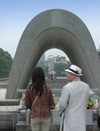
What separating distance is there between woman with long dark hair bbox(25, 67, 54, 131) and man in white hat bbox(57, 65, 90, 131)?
572mm

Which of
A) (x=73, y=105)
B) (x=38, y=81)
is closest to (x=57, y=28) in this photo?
(x=38, y=81)

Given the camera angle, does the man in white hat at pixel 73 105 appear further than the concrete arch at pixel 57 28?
No

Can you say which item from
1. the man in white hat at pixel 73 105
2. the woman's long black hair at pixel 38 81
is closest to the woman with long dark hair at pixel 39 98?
the woman's long black hair at pixel 38 81

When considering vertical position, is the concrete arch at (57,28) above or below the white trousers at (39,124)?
above

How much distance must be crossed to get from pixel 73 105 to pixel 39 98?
2.39 feet

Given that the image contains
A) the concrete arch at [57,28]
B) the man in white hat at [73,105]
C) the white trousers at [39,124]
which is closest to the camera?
the man in white hat at [73,105]

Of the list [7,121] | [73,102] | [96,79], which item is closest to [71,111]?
[73,102]

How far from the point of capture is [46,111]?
A: 4.07 metres

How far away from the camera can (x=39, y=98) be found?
4.01m

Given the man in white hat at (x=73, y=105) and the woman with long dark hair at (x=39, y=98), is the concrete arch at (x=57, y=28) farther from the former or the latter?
the man in white hat at (x=73, y=105)

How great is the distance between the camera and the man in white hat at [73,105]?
344 cm

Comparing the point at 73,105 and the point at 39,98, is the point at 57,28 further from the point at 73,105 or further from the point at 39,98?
the point at 73,105

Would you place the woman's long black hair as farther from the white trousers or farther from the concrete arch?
the concrete arch

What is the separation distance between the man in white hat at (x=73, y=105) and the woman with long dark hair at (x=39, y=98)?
572 millimetres
